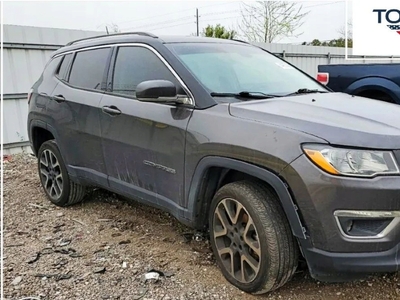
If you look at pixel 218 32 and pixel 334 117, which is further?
pixel 218 32

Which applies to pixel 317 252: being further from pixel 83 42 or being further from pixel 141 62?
pixel 83 42

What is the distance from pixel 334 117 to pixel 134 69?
1.83m

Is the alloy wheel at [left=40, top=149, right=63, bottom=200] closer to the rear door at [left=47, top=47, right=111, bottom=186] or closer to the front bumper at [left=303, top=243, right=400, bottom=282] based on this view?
the rear door at [left=47, top=47, right=111, bottom=186]

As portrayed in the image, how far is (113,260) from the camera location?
126 inches

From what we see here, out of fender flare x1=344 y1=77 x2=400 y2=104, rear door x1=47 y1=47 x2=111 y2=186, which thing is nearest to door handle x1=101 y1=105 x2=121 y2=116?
rear door x1=47 y1=47 x2=111 y2=186

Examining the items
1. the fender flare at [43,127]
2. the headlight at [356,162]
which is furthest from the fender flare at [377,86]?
the fender flare at [43,127]

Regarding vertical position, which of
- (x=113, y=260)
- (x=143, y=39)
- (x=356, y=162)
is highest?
(x=143, y=39)

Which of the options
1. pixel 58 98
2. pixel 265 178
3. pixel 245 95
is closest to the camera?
pixel 265 178

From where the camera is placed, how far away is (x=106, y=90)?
3693 mm

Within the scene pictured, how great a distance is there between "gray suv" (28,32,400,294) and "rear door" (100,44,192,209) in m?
0.01

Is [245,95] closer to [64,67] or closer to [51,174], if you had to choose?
[64,67]

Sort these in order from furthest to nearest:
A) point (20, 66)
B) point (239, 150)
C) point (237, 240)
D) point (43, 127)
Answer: point (20, 66)
point (43, 127)
point (237, 240)
point (239, 150)

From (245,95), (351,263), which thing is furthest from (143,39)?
(351,263)

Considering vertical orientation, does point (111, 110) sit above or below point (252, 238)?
above
